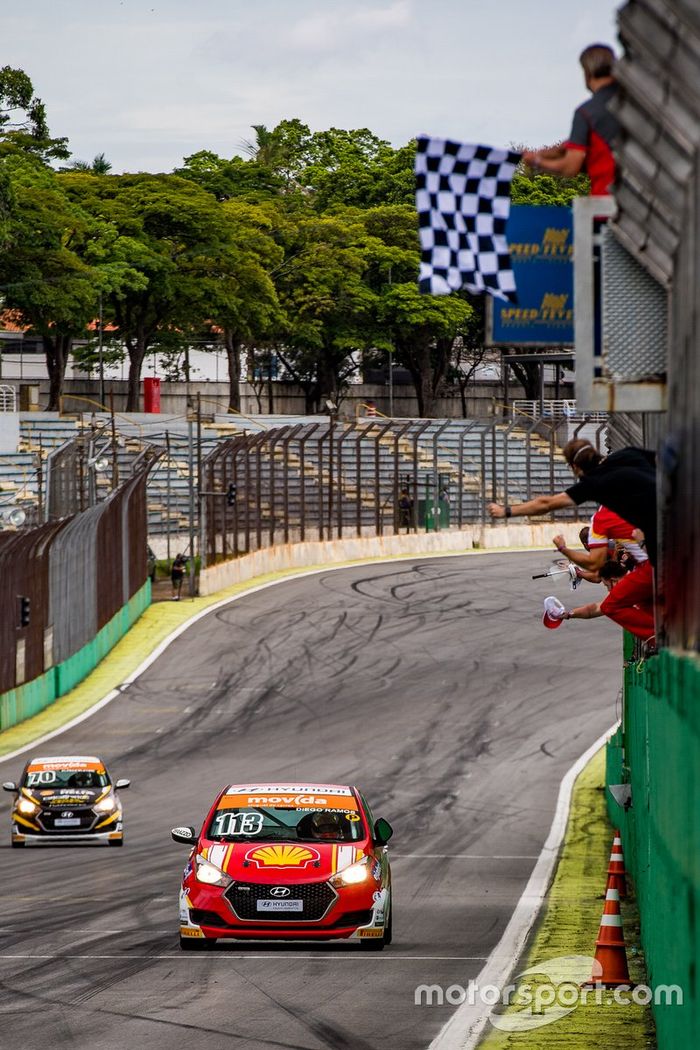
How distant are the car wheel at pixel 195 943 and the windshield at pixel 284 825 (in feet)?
2.75

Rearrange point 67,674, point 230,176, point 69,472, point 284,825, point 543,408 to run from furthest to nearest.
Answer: point 230,176 < point 543,408 < point 69,472 < point 67,674 < point 284,825

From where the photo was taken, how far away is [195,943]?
15.0m

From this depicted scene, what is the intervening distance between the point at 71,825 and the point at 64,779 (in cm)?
83

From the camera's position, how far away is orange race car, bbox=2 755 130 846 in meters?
23.6

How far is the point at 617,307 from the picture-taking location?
7.74m

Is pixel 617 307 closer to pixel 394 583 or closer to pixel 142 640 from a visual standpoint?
pixel 142 640

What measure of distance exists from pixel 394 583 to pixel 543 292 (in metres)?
41.6

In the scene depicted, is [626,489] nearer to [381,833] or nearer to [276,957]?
[381,833]

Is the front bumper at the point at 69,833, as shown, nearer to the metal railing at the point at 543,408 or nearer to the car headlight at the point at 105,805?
the car headlight at the point at 105,805

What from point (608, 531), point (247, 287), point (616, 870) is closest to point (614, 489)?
point (608, 531)

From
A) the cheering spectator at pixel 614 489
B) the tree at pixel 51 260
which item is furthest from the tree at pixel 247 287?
the cheering spectator at pixel 614 489

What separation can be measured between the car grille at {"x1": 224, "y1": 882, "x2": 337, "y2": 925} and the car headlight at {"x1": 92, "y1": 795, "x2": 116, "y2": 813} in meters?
9.26

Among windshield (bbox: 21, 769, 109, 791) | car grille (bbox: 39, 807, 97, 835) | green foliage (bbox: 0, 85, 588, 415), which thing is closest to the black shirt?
car grille (bbox: 39, 807, 97, 835)

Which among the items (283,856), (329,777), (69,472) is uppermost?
(69,472)
